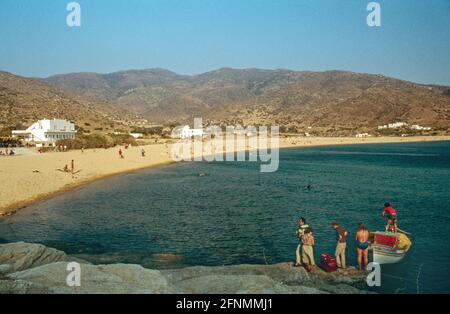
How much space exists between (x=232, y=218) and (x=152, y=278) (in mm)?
11987

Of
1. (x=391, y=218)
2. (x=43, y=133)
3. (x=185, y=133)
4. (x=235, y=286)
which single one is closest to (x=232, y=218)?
(x=391, y=218)

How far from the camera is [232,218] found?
23.4m

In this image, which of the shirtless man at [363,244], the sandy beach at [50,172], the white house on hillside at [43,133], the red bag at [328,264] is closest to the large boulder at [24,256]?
the red bag at [328,264]

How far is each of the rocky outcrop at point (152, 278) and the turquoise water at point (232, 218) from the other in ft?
5.22

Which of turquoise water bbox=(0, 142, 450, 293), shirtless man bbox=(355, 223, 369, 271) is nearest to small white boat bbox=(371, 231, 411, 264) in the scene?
turquoise water bbox=(0, 142, 450, 293)

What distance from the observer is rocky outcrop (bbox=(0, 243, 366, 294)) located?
34.7 feet

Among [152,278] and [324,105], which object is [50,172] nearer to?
[152,278]

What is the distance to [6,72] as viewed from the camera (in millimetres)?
129750

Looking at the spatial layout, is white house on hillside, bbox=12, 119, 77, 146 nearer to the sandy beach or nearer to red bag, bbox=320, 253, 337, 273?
the sandy beach

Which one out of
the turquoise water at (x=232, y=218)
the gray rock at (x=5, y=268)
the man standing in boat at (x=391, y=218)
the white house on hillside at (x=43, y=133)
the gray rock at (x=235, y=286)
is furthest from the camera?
the white house on hillside at (x=43, y=133)

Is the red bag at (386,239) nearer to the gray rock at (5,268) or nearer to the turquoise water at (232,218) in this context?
the turquoise water at (232,218)

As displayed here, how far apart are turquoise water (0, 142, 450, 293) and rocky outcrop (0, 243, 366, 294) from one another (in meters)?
1.59

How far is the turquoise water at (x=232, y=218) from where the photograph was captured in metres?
16.0

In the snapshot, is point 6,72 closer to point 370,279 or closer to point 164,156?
point 164,156
